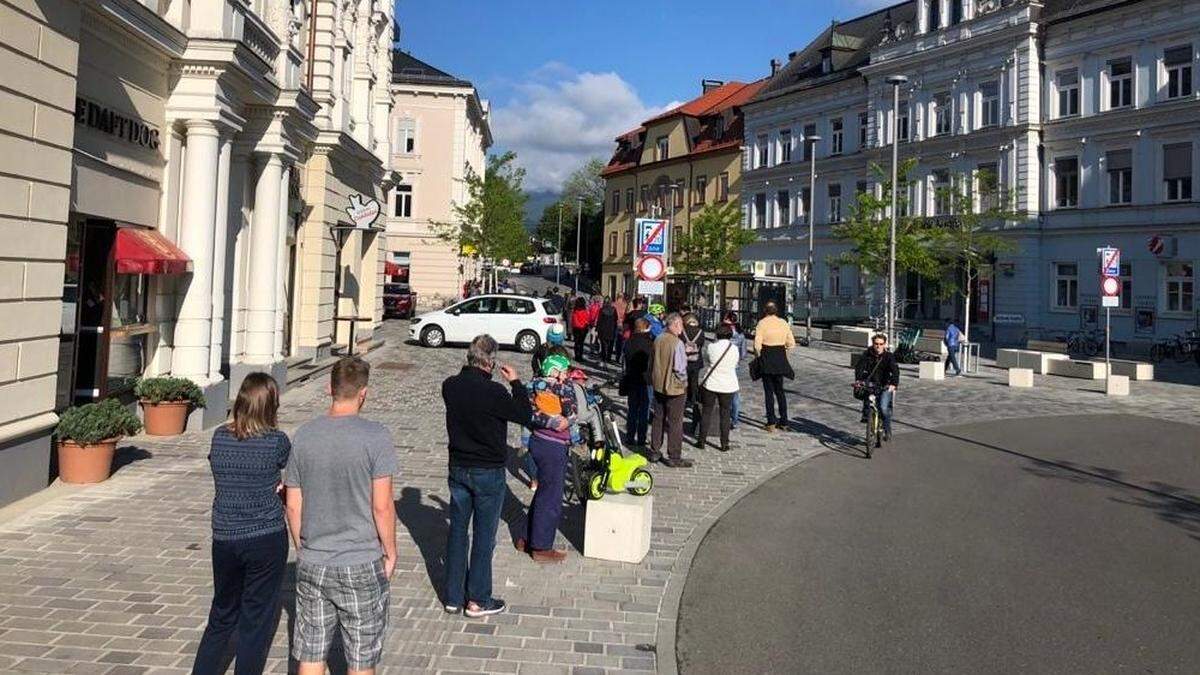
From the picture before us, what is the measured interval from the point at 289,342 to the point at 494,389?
15.5 m

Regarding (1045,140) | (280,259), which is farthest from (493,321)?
(1045,140)

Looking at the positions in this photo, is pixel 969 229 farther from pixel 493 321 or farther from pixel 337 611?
pixel 337 611

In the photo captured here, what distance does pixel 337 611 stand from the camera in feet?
12.9

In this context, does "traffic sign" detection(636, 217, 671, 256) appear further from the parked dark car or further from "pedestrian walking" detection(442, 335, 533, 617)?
the parked dark car

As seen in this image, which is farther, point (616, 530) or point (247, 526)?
point (616, 530)

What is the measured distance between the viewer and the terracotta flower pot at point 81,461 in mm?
8570

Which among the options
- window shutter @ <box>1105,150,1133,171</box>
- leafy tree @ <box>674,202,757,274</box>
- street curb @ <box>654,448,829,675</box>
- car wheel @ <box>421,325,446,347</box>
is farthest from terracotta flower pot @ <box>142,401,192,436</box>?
window shutter @ <box>1105,150,1133,171</box>

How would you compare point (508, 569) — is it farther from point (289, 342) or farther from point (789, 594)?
point (289, 342)

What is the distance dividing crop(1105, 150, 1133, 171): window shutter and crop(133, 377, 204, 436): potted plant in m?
37.2

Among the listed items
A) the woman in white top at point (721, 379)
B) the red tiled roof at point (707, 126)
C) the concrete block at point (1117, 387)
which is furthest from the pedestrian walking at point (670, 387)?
the red tiled roof at point (707, 126)

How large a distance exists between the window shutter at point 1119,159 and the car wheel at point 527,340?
87.3 feet

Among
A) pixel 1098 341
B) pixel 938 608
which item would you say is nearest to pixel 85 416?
pixel 938 608

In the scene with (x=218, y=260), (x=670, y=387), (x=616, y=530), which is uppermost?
(x=218, y=260)

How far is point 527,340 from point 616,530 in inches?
724
